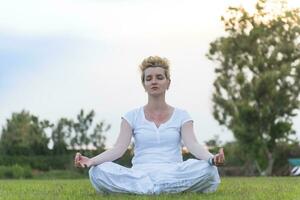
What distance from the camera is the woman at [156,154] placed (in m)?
8.46

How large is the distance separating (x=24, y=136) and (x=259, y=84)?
19581 millimetres

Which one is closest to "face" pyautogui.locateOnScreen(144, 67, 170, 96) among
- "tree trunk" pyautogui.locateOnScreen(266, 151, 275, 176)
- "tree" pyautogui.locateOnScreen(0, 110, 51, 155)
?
"tree trunk" pyautogui.locateOnScreen(266, 151, 275, 176)

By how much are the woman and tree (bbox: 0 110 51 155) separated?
158ft

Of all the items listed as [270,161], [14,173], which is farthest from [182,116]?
[270,161]

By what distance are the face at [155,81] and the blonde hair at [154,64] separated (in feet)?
0.16

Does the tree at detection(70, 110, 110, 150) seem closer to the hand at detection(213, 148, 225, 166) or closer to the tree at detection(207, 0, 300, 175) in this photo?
the tree at detection(207, 0, 300, 175)

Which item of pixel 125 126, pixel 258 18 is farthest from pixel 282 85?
pixel 125 126

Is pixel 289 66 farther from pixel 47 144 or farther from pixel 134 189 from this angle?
pixel 134 189

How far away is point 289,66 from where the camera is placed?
2093 inches

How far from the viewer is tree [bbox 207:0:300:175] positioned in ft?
170

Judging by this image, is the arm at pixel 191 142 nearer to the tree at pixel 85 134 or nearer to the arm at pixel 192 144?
the arm at pixel 192 144

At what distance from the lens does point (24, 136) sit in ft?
194

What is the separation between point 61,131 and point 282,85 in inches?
693

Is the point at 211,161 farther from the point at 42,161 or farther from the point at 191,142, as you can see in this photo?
the point at 42,161
